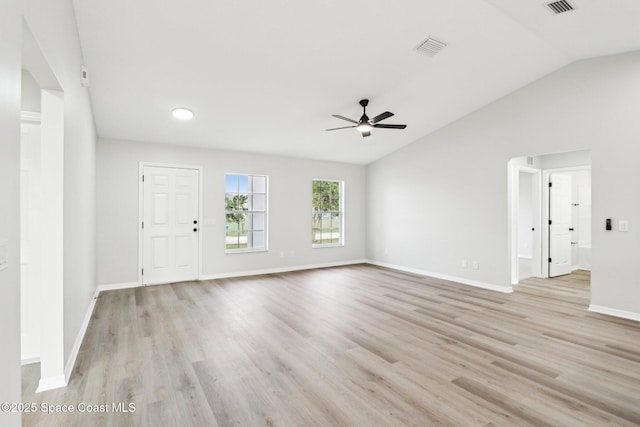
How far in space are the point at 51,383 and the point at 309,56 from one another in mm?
3787

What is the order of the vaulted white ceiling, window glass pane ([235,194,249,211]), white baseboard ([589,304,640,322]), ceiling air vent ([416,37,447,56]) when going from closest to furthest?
the vaulted white ceiling → ceiling air vent ([416,37,447,56]) → white baseboard ([589,304,640,322]) → window glass pane ([235,194,249,211])

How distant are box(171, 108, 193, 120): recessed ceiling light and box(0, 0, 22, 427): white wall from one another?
3.20 m

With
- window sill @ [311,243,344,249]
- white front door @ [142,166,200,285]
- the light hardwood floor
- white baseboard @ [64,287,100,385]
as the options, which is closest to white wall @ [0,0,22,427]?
the light hardwood floor

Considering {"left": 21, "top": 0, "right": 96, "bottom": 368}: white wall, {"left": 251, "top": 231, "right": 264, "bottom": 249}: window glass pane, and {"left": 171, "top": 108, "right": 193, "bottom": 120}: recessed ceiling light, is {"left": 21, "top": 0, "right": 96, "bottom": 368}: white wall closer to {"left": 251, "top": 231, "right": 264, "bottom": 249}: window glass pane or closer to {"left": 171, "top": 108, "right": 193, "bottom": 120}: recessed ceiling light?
{"left": 171, "top": 108, "right": 193, "bottom": 120}: recessed ceiling light

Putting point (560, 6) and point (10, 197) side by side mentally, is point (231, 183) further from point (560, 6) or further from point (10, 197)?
point (560, 6)

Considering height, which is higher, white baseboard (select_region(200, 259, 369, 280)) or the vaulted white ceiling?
the vaulted white ceiling

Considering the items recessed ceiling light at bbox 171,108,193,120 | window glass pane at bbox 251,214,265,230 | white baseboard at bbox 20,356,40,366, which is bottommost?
white baseboard at bbox 20,356,40,366

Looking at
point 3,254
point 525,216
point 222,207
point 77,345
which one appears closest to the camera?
point 3,254

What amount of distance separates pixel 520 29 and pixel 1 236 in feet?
15.6

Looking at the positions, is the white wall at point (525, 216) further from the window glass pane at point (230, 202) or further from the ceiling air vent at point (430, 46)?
the window glass pane at point (230, 202)

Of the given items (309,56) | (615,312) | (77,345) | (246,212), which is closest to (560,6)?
(309,56)

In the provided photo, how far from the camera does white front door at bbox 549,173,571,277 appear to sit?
6223 millimetres

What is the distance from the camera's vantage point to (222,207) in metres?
6.09

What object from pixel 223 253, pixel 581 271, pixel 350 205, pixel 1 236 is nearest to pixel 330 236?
pixel 350 205
